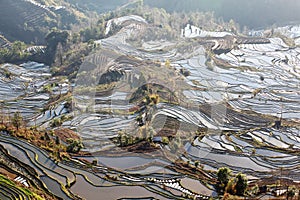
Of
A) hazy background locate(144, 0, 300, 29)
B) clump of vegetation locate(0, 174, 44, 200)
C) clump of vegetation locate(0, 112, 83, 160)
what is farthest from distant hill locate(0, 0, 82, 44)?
clump of vegetation locate(0, 174, 44, 200)

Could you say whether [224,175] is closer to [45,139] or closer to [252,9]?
[45,139]

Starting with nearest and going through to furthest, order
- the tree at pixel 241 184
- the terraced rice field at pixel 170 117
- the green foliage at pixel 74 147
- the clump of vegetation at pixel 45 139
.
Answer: the tree at pixel 241 184
the terraced rice field at pixel 170 117
the clump of vegetation at pixel 45 139
the green foliage at pixel 74 147

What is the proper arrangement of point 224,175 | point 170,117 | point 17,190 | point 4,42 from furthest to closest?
point 4,42 < point 170,117 < point 224,175 < point 17,190

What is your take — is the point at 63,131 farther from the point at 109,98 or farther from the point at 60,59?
the point at 60,59

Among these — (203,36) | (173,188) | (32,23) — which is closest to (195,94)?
(173,188)

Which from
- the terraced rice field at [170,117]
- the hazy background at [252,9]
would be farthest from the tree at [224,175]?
the hazy background at [252,9]

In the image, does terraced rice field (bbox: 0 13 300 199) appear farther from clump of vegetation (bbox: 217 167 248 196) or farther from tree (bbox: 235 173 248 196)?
tree (bbox: 235 173 248 196)

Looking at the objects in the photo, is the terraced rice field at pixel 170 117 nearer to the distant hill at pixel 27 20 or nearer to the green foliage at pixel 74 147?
the green foliage at pixel 74 147

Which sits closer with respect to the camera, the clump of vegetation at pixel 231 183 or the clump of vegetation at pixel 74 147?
the clump of vegetation at pixel 231 183

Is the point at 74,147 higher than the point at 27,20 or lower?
lower

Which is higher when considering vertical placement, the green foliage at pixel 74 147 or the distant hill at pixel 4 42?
the distant hill at pixel 4 42

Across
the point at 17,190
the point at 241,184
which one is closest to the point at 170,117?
the point at 241,184

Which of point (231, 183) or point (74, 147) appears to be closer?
point (231, 183)

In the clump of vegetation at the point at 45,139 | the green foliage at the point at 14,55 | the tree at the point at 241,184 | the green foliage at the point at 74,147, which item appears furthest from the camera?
the green foliage at the point at 14,55
